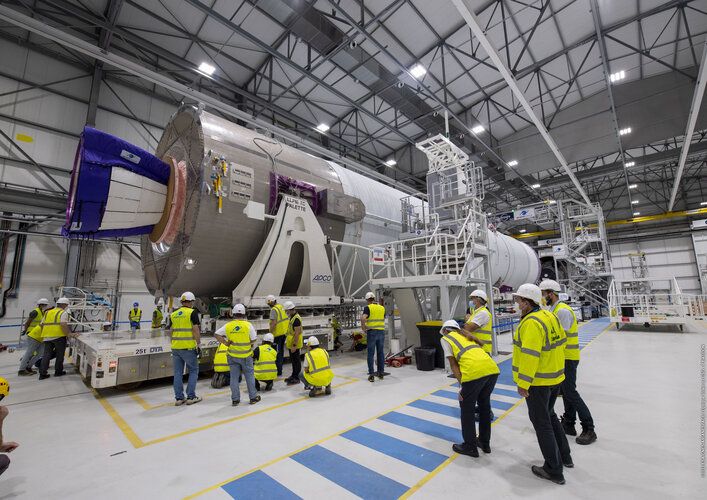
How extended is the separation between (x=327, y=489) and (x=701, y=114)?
77.4ft

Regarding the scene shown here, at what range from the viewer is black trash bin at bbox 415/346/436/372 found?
6988 mm

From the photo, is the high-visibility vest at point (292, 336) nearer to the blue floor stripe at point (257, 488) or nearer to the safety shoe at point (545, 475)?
the blue floor stripe at point (257, 488)

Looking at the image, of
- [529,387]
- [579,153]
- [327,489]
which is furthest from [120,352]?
[579,153]

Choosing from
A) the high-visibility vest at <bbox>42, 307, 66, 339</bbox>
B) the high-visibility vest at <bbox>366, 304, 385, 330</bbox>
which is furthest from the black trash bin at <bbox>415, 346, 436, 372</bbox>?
the high-visibility vest at <bbox>42, 307, 66, 339</bbox>

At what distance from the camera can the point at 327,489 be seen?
8.77 feet

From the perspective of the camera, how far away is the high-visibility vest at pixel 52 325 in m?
6.82

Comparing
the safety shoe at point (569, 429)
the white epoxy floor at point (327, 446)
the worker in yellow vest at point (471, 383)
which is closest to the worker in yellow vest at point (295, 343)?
the white epoxy floor at point (327, 446)

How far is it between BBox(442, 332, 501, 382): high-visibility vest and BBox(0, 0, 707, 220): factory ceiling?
7.65 meters

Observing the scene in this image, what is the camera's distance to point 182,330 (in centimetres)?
485

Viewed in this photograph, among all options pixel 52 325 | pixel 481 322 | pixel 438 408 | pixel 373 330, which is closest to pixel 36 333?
pixel 52 325

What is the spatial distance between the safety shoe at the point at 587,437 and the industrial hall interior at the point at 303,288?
24 millimetres

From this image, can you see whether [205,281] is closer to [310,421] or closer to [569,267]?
[310,421]

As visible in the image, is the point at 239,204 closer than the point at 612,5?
Yes

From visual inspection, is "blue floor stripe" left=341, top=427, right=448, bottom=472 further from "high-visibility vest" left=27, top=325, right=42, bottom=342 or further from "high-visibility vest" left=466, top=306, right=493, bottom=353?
"high-visibility vest" left=27, top=325, right=42, bottom=342
